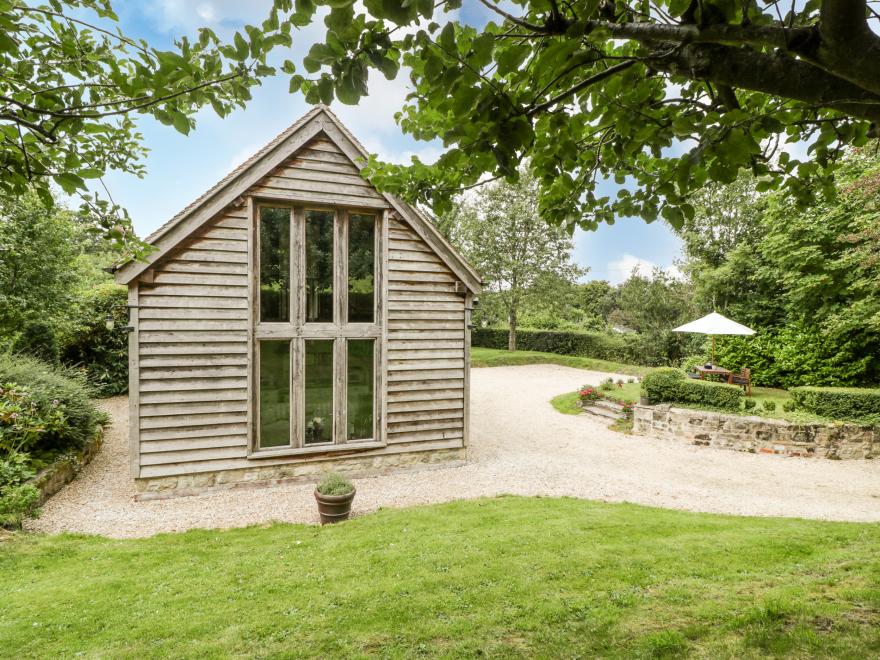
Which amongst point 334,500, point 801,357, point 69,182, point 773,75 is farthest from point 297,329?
point 801,357

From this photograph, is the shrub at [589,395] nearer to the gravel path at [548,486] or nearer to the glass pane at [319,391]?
the gravel path at [548,486]

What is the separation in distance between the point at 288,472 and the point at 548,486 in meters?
4.96

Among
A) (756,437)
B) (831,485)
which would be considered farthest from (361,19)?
(756,437)

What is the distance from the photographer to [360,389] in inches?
338

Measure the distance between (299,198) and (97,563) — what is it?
19.8 feet

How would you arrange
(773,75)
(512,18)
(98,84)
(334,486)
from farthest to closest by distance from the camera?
1. (334,486)
2. (98,84)
3. (773,75)
4. (512,18)

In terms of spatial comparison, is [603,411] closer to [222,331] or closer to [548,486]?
[548,486]

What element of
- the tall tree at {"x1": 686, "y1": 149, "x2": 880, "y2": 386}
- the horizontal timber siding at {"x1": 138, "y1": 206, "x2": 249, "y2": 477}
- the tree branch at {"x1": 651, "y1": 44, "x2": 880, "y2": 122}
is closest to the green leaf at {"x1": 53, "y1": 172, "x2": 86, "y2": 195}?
the tree branch at {"x1": 651, "y1": 44, "x2": 880, "y2": 122}

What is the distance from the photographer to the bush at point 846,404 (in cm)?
1007

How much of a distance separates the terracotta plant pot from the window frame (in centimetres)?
180

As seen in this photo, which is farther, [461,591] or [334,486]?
[334,486]

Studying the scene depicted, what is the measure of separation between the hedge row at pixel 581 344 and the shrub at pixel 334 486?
841 inches

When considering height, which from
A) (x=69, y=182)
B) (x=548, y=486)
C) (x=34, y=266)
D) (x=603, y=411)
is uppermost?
(x=34, y=266)

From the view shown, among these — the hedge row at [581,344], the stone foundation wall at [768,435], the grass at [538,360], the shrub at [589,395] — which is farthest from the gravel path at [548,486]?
the hedge row at [581,344]
